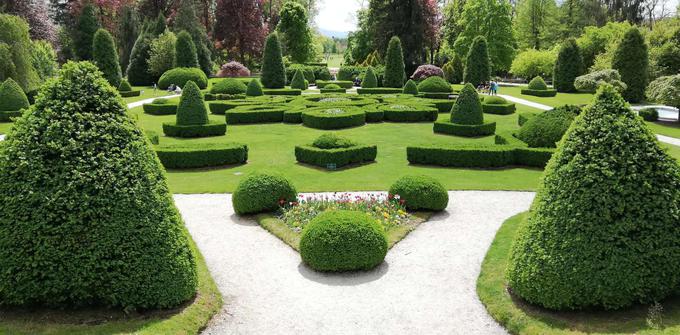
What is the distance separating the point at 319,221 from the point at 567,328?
4.62 m

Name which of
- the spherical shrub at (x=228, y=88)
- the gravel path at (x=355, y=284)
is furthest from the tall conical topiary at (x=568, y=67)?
the gravel path at (x=355, y=284)

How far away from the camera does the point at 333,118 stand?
26.8 meters

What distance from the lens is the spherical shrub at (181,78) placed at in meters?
44.9

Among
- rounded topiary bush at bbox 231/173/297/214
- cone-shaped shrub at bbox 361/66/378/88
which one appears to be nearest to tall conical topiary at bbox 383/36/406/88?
cone-shaped shrub at bbox 361/66/378/88

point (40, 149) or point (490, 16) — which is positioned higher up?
point (490, 16)

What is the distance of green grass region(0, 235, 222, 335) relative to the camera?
666 cm

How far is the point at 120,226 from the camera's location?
6816 mm

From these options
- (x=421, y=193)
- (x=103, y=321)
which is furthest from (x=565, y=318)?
(x=103, y=321)

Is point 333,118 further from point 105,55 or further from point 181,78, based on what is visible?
point 105,55

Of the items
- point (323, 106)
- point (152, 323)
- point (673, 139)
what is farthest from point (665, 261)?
point (323, 106)

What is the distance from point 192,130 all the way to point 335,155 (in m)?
9.50

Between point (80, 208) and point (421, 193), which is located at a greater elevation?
point (80, 208)

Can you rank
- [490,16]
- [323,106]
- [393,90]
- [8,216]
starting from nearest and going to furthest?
[8,216]
[323,106]
[393,90]
[490,16]

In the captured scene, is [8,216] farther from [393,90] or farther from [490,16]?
[490,16]
